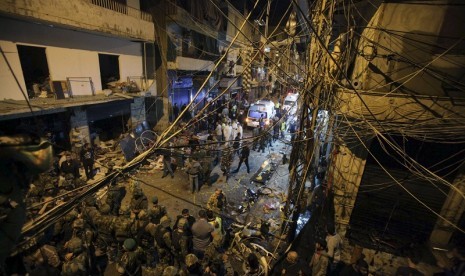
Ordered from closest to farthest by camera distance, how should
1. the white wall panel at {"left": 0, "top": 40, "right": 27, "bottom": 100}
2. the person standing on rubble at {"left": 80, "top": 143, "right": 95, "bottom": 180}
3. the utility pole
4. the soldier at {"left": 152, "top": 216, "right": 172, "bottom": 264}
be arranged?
1. the utility pole
2. the soldier at {"left": 152, "top": 216, "right": 172, "bottom": 264}
3. the white wall panel at {"left": 0, "top": 40, "right": 27, "bottom": 100}
4. the person standing on rubble at {"left": 80, "top": 143, "right": 95, "bottom": 180}

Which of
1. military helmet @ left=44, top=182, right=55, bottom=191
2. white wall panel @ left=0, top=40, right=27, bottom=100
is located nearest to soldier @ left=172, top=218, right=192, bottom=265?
military helmet @ left=44, top=182, right=55, bottom=191

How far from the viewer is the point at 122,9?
14.5 meters

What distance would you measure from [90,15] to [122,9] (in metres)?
3.03

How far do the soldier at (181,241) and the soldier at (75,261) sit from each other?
2.15 meters

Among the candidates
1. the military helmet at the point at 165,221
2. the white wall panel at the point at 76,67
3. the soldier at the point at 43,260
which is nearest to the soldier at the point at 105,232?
the soldier at the point at 43,260

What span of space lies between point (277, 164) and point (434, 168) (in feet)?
26.8

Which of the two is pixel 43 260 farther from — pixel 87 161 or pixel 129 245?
pixel 87 161

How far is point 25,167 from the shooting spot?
2.33m

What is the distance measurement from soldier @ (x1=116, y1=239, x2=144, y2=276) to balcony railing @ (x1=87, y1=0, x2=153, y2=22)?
12833 mm

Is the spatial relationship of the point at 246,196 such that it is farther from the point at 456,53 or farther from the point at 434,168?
the point at 456,53

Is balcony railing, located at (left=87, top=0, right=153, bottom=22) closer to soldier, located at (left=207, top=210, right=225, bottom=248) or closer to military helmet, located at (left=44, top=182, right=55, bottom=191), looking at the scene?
military helmet, located at (left=44, top=182, right=55, bottom=191)

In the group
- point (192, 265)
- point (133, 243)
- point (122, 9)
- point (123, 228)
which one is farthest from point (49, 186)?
point (122, 9)

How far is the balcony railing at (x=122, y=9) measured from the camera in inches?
518

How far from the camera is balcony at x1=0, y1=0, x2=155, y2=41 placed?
9.66 m
